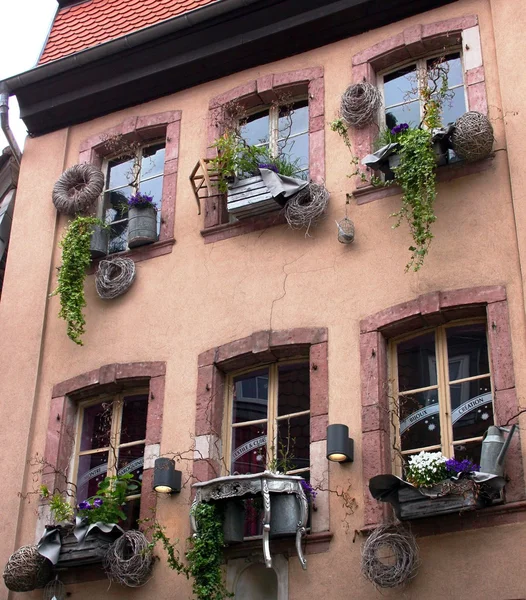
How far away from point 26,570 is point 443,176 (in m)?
5.11

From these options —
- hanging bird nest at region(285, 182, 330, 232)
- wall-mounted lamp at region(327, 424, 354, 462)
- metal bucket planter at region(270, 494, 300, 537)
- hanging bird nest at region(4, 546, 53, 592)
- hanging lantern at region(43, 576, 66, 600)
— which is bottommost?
hanging lantern at region(43, 576, 66, 600)

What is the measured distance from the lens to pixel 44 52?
45.3ft

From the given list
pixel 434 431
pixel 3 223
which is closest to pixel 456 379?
pixel 434 431

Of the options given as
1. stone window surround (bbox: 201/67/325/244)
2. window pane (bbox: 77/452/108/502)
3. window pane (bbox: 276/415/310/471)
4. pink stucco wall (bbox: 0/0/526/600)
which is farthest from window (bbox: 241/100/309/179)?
window pane (bbox: 77/452/108/502)

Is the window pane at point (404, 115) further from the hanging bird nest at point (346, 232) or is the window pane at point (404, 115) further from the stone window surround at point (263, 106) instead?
the hanging bird nest at point (346, 232)

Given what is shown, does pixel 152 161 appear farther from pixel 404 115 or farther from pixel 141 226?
pixel 404 115

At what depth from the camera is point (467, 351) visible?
997cm

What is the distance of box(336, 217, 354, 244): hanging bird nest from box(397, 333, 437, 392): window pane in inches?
44.0

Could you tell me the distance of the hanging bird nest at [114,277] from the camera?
468 inches

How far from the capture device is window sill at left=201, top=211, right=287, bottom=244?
1136cm

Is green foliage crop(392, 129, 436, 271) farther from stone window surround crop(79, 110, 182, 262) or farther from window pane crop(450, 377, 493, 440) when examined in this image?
stone window surround crop(79, 110, 182, 262)

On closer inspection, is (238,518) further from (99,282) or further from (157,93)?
(157,93)

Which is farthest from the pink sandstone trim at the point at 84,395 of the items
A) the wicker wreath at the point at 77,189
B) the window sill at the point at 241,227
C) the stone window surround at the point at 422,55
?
the stone window surround at the point at 422,55

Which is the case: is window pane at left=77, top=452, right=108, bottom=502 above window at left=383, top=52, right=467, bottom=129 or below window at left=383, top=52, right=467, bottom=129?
below
